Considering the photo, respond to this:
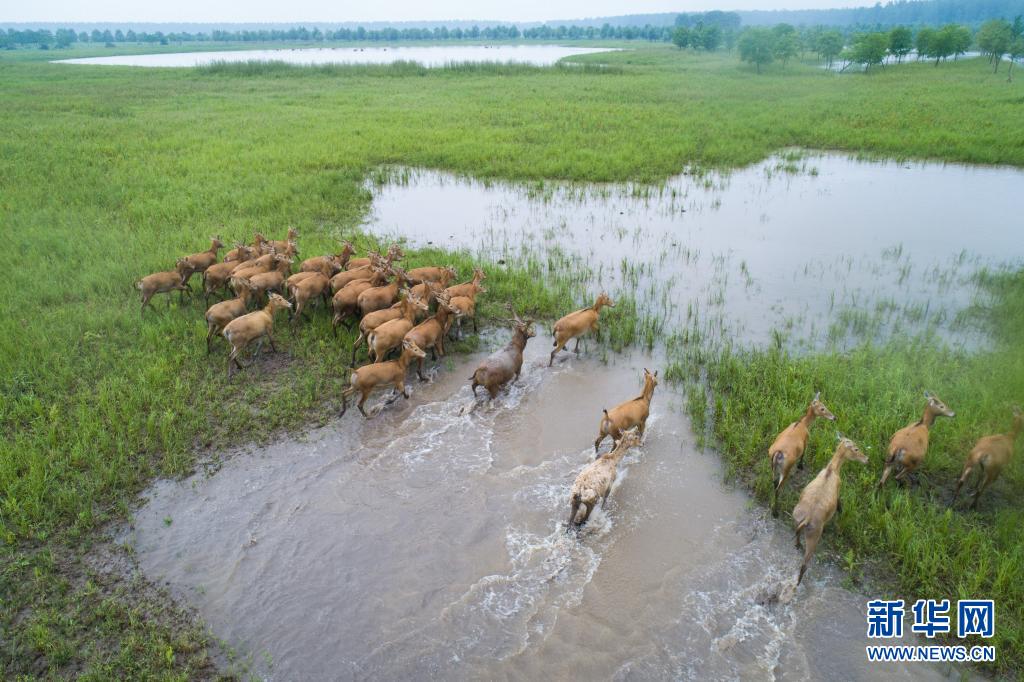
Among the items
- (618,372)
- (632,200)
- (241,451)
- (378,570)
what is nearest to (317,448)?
(241,451)

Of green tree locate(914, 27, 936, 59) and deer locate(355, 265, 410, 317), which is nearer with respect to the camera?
deer locate(355, 265, 410, 317)

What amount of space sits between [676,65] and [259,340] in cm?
6249

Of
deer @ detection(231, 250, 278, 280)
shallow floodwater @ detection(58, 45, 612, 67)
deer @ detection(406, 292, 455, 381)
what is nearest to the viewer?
deer @ detection(406, 292, 455, 381)

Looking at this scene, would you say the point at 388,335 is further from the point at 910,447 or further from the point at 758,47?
the point at 758,47

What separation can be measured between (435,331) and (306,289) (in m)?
2.68

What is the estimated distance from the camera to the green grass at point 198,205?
263 inches

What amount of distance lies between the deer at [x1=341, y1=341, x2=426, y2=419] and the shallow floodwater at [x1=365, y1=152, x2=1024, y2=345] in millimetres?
4901

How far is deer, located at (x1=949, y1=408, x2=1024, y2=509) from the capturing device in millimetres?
6586

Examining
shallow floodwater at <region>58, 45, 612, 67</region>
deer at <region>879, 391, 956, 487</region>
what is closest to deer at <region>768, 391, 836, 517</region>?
deer at <region>879, 391, 956, 487</region>

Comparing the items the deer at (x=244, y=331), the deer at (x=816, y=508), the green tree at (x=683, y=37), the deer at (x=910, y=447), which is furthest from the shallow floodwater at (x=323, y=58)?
the deer at (x=816, y=508)

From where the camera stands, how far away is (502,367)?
9.13 meters

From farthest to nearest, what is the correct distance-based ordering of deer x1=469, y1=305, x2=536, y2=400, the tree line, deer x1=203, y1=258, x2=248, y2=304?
the tree line < deer x1=203, y1=258, x2=248, y2=304 < deer x1=469, y1=305, x2=536, y2=400

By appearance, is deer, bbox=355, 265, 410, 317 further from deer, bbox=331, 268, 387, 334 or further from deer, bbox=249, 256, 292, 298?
deer, bbox=249, 256, 292, 298

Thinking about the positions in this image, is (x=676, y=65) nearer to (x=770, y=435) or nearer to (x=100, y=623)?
(x=770, y=435)
